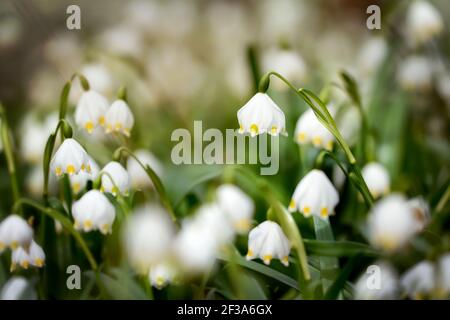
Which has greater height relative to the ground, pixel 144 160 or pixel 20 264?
pixel 144 160

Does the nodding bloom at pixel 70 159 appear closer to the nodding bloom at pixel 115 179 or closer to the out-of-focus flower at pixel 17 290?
the nodding bloom at pixel 115 179

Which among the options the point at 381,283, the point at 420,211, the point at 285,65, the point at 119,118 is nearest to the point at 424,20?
the point at 285,65

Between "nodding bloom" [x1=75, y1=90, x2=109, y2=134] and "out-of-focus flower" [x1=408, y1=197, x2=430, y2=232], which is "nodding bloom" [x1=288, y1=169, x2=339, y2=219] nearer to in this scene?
"out-of-focus flower" [x1=408, y1=197, x2=430, y2=232]

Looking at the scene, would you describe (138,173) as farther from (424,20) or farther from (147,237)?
(424,20)

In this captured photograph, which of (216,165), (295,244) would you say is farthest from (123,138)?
(295,244)

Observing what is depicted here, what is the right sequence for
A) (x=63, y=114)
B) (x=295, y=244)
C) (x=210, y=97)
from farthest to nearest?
1. (x=210, y=97)
2. (x=63, y=114)
3. (x=295, y=244)

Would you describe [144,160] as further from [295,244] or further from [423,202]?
[423,202]
